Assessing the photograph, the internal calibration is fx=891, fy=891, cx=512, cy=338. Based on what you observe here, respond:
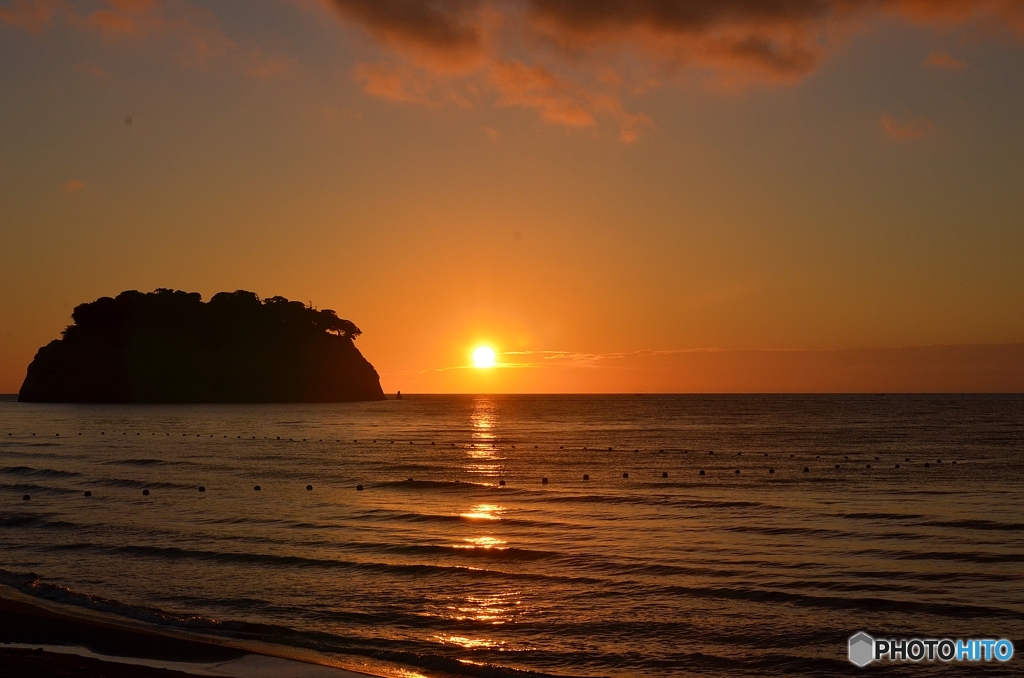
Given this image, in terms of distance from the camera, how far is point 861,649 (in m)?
15.6

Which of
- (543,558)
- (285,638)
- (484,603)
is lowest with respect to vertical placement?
(285,638)

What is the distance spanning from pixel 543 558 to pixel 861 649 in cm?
965

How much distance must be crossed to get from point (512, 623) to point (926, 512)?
20952 mm

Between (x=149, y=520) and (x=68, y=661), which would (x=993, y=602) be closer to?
(x=68, y=661)

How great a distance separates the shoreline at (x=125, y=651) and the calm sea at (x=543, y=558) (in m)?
0.77

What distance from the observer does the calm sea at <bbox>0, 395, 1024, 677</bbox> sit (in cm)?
1630

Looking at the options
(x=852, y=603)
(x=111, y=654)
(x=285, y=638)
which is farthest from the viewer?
(x=852, y=603)

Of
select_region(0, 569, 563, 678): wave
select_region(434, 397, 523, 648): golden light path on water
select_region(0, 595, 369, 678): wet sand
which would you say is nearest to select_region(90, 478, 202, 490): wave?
select_region(434, 397, 523, 648): golden light path on water

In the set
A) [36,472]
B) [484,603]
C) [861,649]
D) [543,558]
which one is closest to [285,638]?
[484,603]

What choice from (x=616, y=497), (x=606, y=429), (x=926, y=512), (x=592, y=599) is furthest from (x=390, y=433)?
(x=592, y=599)

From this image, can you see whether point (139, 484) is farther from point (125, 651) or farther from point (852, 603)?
point (852, 603)

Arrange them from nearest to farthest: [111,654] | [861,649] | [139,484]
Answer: [111,654], [861,649], [139,484]

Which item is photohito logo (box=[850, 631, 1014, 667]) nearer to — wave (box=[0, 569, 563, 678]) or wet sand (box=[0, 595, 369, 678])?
wave (box=[0, 569, 563, 678])

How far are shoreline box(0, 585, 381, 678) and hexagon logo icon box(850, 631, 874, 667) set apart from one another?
8.17 m
